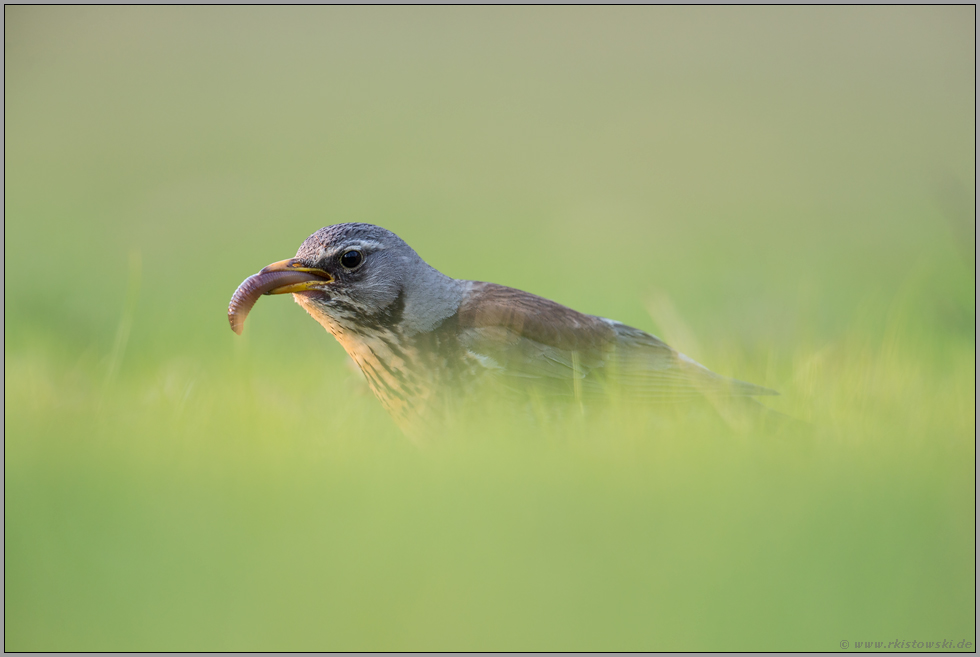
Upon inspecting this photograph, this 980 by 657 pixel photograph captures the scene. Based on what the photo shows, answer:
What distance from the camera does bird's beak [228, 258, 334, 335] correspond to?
464 centimetres

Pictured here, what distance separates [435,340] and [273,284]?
99 cm

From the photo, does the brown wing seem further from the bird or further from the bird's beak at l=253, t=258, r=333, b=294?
the bird's beak at l=253, t=258, r=333, b=294

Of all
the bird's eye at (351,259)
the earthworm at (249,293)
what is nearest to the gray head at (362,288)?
the bird's eye at (351,259)

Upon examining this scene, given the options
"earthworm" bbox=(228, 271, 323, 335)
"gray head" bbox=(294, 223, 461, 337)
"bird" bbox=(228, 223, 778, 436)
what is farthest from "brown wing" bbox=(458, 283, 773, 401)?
"earthworm" bbox=(228, 271, 323, 335)

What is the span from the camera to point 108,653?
2.51m

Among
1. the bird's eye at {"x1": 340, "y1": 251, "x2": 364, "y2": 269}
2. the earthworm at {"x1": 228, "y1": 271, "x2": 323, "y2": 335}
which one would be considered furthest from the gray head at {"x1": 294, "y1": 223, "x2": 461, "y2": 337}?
the earthworm at {"x1": 228, "y1": 271, "x2": 323, "y2": 335}

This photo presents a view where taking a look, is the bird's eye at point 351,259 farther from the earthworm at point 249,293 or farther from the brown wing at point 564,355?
the brown wing at point 564,355

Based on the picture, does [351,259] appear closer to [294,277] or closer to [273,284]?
[294,277]

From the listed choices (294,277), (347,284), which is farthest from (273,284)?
(347,284)

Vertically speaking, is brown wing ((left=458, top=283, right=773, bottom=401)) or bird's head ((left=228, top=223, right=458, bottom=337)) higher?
bird's head ((left=228, top=223, right=458, bottom=337))

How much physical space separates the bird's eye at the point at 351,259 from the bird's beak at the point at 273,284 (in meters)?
0.12

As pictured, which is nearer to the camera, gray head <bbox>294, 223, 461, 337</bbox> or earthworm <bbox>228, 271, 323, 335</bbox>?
earthworm <bbox>228, 271, 323, 335</bbox>

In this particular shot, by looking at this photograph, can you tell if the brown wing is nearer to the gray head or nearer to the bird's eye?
the gray head

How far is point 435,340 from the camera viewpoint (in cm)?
477
